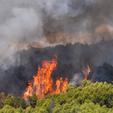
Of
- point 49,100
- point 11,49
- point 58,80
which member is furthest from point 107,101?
point 11,49

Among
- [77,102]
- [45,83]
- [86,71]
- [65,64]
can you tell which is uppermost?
[65,64]

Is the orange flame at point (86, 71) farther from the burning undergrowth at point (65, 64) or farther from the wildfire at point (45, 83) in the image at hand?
the wildfire at point (45, 83)

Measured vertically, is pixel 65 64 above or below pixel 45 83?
above

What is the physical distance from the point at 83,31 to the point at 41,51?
3.88 meters

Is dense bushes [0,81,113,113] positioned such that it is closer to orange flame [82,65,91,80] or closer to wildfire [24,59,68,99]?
wildfire [24,59,68,99]

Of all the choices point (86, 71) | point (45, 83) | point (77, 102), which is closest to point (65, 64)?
point (86, 71)

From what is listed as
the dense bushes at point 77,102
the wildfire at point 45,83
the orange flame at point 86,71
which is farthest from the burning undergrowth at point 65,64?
the dense bushes at point 77,102

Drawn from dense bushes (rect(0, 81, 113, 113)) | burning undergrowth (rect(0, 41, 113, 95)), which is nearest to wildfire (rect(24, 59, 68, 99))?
burning undergrowth (rect(0, 41, 113, 95))

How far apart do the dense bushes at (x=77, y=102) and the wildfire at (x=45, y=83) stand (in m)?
7.21

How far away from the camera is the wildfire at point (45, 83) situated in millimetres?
35094

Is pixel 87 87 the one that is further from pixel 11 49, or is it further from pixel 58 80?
pixel 11 49

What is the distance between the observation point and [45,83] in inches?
1411

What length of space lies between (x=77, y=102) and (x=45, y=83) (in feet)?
33.7

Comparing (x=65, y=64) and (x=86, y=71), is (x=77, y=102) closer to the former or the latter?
(x=86, y=71)
